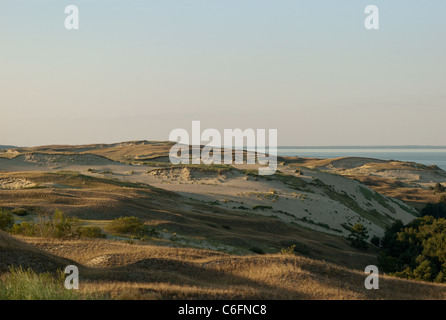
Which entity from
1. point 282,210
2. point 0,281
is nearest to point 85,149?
point 282,210

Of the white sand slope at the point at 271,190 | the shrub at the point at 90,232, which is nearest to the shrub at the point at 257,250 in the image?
the shrub at the point at 90,232

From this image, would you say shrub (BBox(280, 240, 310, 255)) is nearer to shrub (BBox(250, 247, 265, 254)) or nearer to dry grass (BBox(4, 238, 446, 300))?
shrub (BBox(250, 247, 265, 254))

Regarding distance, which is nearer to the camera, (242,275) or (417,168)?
(242,275)

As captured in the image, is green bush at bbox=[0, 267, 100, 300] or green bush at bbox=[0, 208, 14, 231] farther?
green bush at bbox=[0, 208, 14, 231]

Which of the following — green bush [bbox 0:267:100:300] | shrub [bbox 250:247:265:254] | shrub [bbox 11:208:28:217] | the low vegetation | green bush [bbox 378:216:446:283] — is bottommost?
green bush [bbox 378:216:446:283]

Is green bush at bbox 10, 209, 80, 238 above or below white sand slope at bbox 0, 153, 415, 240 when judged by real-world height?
above

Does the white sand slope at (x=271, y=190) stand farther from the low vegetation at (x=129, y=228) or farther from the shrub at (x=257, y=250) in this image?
the low vegetation at (x=129, y=228)

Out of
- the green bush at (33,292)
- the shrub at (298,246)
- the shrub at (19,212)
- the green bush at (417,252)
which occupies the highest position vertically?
the green bush at (33,292)

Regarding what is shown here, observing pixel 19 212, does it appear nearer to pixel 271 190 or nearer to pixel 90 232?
pixel 90 232

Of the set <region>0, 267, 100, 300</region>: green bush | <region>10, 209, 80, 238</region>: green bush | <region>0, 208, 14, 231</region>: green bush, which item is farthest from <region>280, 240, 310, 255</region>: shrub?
<region>0, 267, 100, 300</region>: green bush

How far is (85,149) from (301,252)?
416 feet

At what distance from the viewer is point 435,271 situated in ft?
87.1

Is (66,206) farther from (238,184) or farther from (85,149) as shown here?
(85,149)

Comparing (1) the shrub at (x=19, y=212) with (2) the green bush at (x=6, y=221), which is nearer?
(2) the green bush at (x=6, y=221)
